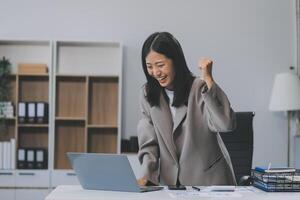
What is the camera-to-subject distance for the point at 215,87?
2154 millimetres

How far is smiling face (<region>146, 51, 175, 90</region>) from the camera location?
2314mm

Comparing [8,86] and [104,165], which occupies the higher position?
[8,86]

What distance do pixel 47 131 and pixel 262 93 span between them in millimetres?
2358

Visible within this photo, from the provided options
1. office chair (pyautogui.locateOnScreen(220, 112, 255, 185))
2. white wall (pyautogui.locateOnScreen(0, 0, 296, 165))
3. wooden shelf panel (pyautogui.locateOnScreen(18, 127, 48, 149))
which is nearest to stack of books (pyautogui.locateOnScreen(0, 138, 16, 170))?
wooden shelf panel (pyautogui.locateOnScreen(18, 127, 48, 149))

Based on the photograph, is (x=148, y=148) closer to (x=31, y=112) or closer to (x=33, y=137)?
(x=31, y=112)

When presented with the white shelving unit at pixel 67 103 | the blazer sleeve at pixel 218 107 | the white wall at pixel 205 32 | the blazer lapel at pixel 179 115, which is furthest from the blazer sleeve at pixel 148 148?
the white wall at pixel 205 32

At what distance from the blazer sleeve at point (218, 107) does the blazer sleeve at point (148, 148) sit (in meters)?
0.36

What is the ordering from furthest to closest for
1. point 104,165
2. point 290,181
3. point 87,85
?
point 87,85 → point 290,181 → point 104,165

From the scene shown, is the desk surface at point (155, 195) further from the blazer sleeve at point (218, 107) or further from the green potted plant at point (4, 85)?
the green potted plant at point (4, 85)

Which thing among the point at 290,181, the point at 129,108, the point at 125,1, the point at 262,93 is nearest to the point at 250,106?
the point at 262,93

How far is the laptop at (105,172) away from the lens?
197 cm

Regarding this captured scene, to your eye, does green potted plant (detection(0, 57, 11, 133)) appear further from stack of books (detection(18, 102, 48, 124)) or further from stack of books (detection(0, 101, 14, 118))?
stack of books (detection(18, 102, 48, 124))

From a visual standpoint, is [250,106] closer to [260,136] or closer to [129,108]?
Answer: [260,136]

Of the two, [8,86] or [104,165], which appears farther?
[8,86]
